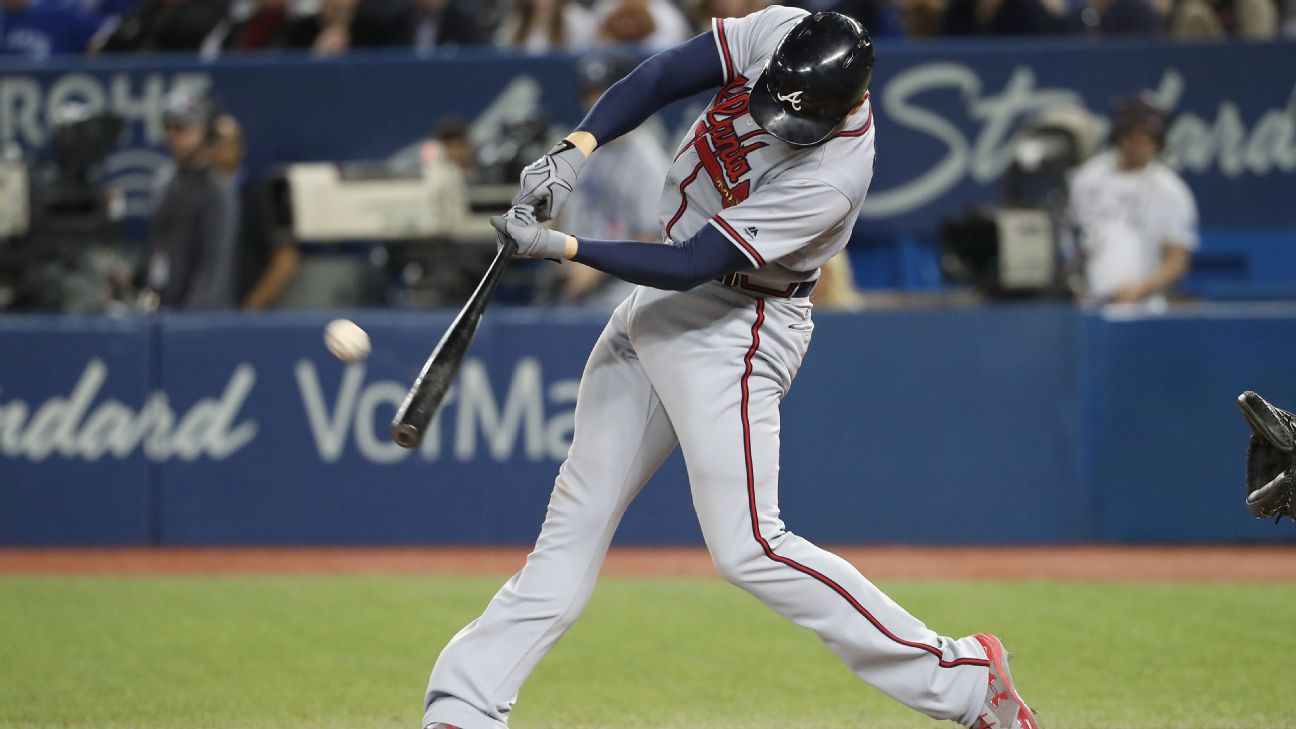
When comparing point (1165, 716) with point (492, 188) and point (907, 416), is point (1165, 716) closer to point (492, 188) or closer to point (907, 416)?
point (907, 416)

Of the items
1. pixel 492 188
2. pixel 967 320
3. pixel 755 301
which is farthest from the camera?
pixel 492 188

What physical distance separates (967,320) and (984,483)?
0.79 metres

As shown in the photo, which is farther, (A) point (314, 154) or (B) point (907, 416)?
(A) point (314, 154)

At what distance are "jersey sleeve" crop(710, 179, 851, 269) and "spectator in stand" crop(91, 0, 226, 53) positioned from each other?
7.85 m

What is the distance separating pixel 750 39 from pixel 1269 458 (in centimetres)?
176

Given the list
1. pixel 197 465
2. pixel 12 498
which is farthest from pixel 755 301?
pixel 12 498

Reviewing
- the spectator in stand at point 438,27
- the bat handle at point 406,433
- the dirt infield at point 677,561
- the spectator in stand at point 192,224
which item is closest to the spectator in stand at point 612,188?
the dirt infield at point 677,561

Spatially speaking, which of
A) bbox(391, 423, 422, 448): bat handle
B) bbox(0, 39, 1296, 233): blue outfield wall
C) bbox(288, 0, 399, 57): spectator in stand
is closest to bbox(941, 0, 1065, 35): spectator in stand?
bbox(0, 39, 1296, 233): blue outfield wall

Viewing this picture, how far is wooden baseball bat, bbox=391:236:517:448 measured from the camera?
11.4 feet

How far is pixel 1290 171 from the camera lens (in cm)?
945

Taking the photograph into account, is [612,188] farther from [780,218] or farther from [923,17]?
[780,218]

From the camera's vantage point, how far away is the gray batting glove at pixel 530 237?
3479 mm

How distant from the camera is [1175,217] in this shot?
8.29 metres

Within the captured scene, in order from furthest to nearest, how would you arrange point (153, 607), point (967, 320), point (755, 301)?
point (967, 320) < point (153, 607) < point (755, 301)
